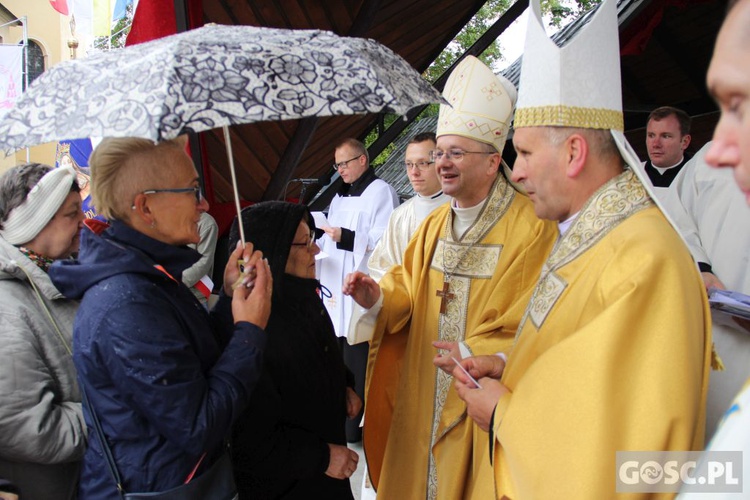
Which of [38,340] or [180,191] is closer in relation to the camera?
[180,191]

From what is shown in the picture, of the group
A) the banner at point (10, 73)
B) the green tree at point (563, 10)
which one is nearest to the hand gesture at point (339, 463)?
the banner at point (10, 73)

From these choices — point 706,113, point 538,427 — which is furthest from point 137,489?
point 706,113

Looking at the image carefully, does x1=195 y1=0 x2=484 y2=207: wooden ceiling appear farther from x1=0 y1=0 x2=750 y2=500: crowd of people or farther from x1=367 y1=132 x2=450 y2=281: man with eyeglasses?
x1=0 y1=0 x2=750 y2=500: crowd of people

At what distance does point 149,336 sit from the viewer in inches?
60.4

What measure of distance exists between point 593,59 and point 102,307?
1609mm

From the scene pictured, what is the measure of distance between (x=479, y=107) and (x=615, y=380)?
6.21ft

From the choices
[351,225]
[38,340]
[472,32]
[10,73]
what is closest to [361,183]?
[351,225]

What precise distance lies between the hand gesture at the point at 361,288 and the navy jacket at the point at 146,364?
3.01 feet

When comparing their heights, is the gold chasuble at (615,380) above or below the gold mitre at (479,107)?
below

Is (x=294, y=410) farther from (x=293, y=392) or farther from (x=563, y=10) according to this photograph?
(x=563, y=10)

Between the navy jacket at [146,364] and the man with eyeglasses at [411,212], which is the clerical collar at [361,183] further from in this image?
the navy jacket at [146,364]

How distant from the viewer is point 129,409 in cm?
160

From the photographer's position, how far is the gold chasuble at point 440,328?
258 centimetres

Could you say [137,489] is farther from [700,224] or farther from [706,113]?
[706,113]
